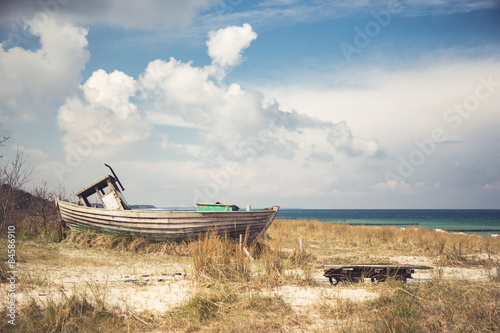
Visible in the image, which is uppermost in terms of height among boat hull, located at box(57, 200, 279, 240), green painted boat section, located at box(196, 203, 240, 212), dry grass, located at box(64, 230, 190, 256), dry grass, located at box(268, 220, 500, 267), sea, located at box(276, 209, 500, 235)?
green painted boat section, located at box(196, 203, 240, 212)

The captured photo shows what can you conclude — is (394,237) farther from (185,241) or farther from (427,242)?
(185,241)

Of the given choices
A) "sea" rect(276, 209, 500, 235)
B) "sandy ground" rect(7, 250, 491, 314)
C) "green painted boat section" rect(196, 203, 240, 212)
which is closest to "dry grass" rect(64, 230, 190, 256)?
"green painted boat section" rect(196, 203, 240, 212)

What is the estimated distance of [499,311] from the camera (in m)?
5.19

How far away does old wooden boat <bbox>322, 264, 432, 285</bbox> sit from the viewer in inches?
311

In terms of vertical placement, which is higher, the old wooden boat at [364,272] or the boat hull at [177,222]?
the boat hull at [177,222]

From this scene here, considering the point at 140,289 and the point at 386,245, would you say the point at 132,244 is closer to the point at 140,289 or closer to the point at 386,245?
the point at 140,289

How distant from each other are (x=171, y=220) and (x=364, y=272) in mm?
6281

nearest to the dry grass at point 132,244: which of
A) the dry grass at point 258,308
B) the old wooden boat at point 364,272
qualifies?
the dry grass at point 258,308

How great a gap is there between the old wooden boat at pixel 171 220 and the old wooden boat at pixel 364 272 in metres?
3.17

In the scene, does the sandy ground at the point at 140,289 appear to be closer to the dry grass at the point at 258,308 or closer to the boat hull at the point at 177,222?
the dry grass at the point at 258,308

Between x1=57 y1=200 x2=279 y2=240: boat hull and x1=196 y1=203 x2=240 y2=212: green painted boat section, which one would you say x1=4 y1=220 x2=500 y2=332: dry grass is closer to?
x1=57 y1=200 x2=279 y2=240: boat hull

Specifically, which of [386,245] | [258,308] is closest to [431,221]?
[386,245]

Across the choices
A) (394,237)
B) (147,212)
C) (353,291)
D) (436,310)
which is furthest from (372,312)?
(394,237)

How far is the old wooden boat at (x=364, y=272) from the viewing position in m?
7.91
